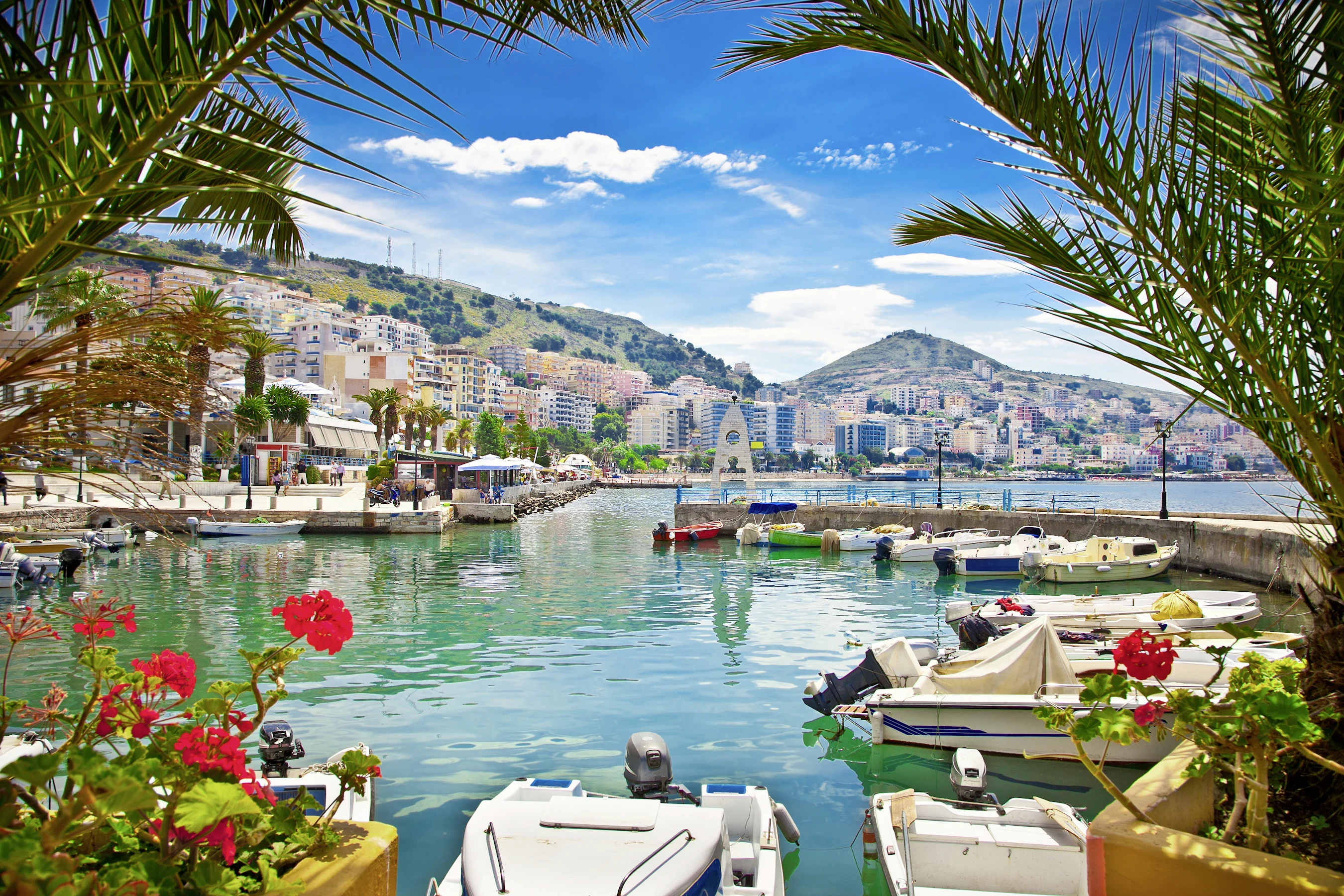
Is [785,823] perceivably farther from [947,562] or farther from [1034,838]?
[947,562]

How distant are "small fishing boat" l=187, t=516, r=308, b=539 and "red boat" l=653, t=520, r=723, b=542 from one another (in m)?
14.6

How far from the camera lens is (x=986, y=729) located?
28.5 ft

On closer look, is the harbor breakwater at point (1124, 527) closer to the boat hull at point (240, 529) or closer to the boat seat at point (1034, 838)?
the boat seat at point (1034, 838)

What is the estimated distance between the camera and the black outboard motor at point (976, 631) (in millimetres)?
12141

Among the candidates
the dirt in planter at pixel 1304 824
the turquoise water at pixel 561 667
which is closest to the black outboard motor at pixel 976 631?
the turquoise water at pixel 561 667

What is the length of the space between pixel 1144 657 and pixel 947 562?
857 inches

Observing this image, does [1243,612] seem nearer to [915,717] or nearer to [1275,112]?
[915,717]

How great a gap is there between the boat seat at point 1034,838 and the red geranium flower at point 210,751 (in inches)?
188

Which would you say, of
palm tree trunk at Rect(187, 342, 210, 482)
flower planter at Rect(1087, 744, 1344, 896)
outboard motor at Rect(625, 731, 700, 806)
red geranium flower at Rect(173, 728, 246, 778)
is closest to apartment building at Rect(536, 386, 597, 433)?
outboard motor at Rect(625, 731, 700, 806)

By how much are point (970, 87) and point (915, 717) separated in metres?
7.44

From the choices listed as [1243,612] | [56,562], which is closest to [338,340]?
[56,562]

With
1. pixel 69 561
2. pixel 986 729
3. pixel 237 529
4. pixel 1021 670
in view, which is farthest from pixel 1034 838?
pixel 237 529

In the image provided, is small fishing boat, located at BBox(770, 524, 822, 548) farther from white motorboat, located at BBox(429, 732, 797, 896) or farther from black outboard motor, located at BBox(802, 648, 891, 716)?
white motorboat, located at BBox(429, 732, 797, 896)

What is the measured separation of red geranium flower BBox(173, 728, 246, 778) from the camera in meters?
2.07
